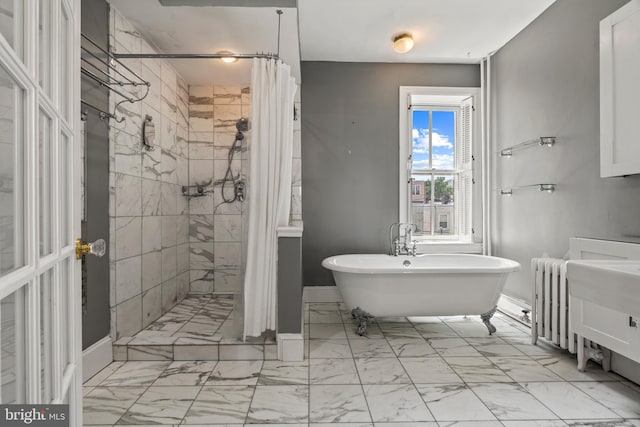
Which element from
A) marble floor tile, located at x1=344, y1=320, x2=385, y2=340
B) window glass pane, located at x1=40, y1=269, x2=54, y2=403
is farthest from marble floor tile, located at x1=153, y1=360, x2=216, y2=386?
window glass pane, located at x1=40, y1=269, x2=54, y2=403

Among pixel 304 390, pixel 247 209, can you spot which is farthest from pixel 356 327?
pixel 247 209

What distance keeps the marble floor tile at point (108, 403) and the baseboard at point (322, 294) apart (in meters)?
1.99

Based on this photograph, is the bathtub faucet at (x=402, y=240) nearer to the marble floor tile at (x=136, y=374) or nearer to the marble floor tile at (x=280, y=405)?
the marble floor tile at (x=280, y=405)

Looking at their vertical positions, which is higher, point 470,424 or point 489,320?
point 489,320

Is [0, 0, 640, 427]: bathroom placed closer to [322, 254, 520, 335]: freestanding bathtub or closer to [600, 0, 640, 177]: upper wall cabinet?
[322, 254, 520, 335]: freestanding bathtub

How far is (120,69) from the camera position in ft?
8.08

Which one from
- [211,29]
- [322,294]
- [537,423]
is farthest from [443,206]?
[211,29]

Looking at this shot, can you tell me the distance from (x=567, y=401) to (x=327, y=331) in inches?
64.3

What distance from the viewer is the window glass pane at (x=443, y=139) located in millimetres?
4035

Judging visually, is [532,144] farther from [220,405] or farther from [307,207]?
[220,405]

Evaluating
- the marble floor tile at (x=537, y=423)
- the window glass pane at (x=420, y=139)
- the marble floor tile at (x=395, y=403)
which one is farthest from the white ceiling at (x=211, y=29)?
the marble floor tile at (x=537, y=423)

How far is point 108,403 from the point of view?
6.09ft

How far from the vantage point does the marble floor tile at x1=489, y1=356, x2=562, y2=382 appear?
2119 mm

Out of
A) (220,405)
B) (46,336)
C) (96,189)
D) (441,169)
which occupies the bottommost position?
(220,405)
